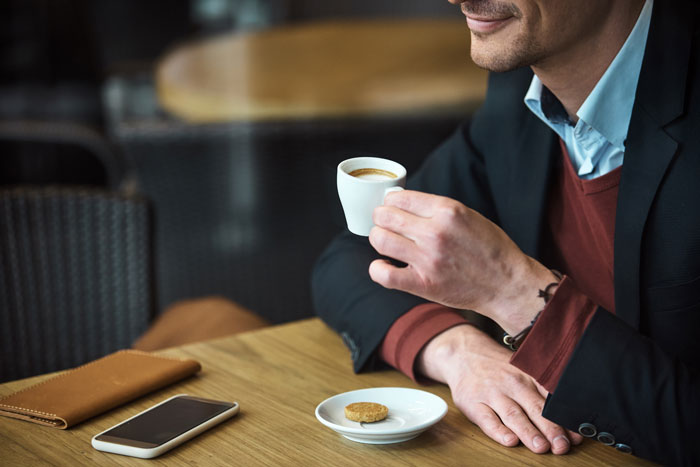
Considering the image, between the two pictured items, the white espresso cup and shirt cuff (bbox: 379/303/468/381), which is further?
shirt cuff (bbox: 379/303/468/381)

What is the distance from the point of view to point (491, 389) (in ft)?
3.21

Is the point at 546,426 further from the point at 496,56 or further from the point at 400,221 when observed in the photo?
the point at 496,56

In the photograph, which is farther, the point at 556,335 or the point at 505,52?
the point at 505,52

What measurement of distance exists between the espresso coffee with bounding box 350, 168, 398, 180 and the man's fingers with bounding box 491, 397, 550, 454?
31cm

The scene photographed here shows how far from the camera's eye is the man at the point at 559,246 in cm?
87

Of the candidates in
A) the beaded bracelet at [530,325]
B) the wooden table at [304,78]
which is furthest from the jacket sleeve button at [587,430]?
the wooden table at [304,78]

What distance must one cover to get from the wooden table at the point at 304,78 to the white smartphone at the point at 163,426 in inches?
61.1

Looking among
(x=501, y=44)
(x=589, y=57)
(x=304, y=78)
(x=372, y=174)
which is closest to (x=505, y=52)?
(x=501, y=44)

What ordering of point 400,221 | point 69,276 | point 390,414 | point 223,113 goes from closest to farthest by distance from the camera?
1. point 400,221
2. point 390,414
3. point 69,276
4. point 223,113

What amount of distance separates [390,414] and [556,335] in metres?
0.22

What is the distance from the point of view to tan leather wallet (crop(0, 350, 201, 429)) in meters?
0.94

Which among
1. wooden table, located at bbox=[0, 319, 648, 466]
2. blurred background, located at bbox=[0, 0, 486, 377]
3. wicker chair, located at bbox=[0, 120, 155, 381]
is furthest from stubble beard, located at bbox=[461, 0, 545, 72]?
blurred background, located at bbox=[0, 0, 486, 377]

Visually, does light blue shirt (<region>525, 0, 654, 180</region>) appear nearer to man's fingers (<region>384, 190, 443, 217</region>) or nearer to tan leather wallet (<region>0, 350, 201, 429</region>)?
man's fingers (<region>384, 190, 443, 217</region>)

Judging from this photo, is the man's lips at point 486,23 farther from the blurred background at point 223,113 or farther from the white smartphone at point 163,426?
the blurred background at point 223,113
